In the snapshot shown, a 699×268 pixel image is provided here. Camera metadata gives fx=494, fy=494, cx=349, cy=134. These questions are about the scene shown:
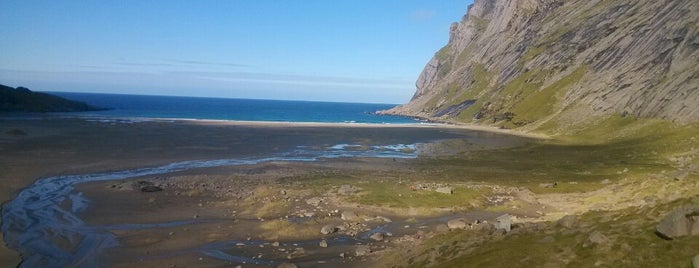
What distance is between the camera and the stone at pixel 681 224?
56.7 feet

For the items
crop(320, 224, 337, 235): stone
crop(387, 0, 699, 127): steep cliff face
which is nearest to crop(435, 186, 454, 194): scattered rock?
crop(320, 224, 337, 235): stone

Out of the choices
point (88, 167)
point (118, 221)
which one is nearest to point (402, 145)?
point (88, 167)

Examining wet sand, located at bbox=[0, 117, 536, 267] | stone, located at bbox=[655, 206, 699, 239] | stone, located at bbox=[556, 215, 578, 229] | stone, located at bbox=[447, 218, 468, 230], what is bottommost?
wet sand, located at bbox=[0, 117, 536, 267]

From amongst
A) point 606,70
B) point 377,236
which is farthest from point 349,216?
point 606,70

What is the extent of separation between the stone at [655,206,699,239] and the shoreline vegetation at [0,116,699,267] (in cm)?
56

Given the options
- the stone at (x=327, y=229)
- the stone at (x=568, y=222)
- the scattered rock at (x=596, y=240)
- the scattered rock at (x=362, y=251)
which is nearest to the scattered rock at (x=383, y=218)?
the stone at (x=327, y=229)

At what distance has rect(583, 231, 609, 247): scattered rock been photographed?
19.0m

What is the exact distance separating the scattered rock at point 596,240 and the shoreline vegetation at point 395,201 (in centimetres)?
4

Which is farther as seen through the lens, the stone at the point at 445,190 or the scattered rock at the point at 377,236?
the stone at the point at 445,190

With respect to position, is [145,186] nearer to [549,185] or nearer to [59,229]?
[59,229]

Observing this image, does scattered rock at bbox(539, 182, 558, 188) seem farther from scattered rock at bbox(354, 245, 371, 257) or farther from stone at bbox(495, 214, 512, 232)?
scattered rock at bbox(354, 245, 371, 257)

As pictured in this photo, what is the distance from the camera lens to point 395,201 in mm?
40156

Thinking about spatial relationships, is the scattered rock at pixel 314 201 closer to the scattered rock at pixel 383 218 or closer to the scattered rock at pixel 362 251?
the scattered rock at pixel 383 218

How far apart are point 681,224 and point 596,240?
9.49ft
